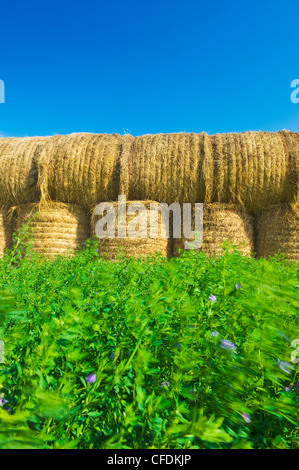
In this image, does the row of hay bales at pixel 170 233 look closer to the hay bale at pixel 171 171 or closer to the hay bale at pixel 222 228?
the hay bale at pixel 222 228

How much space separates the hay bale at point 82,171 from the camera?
805cm

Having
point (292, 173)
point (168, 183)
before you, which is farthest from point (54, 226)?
point (292, 173)

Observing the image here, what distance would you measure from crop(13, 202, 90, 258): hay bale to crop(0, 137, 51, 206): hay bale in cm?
36

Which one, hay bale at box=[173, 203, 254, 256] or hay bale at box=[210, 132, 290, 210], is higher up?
hay bale at box=[210, 132, 290, 210]

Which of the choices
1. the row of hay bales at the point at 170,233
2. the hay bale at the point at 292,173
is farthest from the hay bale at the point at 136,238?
the hay bale at the point at 292,173

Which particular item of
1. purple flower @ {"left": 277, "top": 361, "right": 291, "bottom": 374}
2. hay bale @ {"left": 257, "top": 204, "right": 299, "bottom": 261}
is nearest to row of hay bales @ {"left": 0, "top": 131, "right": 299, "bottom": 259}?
hay bale @ {"left": 257, "top": 204, "right": 299, "bottom": 261}

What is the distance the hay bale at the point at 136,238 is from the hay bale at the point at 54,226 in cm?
82

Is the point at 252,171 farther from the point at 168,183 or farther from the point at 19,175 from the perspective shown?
the point at 19,175

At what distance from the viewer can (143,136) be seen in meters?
8.33

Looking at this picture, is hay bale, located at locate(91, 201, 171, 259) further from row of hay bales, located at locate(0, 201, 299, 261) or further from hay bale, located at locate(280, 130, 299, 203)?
hay bale, located at locate(280, 130, 299, 203)

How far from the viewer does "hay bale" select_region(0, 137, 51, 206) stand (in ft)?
27.6

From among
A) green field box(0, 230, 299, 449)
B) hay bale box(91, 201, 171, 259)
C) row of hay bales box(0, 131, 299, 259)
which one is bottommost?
green field box(0, 230, 299, 449)
